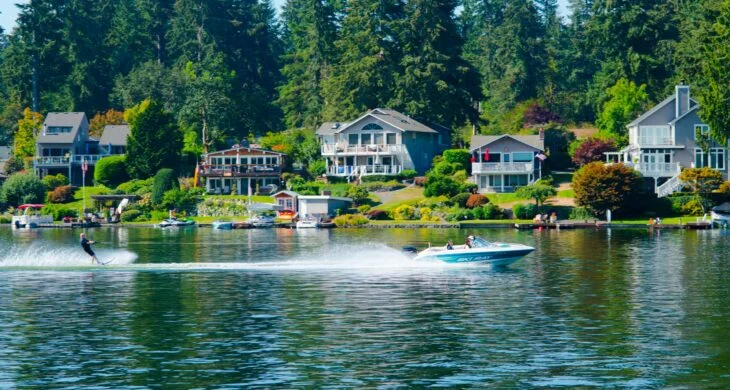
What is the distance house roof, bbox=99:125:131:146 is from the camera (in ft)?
492

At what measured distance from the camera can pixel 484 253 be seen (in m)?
64.1

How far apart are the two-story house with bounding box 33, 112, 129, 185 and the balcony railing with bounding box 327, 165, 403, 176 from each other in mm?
31224

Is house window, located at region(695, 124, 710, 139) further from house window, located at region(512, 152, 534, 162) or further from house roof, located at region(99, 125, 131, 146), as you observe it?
house roof, located at region(99, 125, 131, 146)

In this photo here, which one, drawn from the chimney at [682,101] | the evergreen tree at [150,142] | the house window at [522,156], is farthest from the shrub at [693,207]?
the evergreen tree at [150,142]

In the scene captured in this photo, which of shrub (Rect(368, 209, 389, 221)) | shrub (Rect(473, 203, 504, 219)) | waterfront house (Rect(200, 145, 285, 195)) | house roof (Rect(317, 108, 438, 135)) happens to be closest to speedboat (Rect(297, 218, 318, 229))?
shrub (Rect(368, 209, 389, 221))

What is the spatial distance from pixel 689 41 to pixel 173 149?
59.2 meters

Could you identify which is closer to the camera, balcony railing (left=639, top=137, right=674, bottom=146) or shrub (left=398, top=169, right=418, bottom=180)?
balcony railing (left=639, top=137, right=674, bottom=146)

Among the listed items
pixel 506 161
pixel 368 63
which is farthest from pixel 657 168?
pixel 368 63

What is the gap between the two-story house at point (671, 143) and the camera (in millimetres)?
115875

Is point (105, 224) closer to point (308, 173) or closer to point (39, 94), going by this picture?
point (308, 173)

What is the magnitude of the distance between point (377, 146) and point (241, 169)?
15412mm

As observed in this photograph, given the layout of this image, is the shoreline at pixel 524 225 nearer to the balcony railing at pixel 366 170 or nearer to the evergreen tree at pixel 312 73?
the balcony railing at pixel 366 170

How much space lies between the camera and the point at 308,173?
453ft

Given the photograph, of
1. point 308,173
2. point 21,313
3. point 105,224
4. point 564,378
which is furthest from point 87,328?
point 308,173
